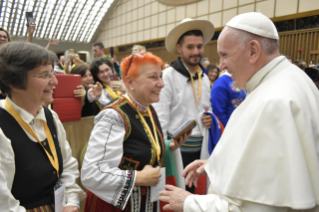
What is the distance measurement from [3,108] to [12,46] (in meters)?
0.34

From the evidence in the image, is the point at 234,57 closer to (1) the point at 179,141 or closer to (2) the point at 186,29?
(1) the point at 179,141

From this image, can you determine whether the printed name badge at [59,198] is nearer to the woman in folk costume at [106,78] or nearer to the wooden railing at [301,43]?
the woman in folk costume at [106,78]

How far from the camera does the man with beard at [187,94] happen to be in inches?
88.7

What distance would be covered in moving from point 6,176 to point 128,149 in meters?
0.68

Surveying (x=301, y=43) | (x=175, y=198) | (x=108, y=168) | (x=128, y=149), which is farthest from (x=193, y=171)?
(x=301, y=43)

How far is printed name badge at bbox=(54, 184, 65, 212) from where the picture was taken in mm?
1174

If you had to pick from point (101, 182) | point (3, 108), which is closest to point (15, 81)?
point (3, 108)

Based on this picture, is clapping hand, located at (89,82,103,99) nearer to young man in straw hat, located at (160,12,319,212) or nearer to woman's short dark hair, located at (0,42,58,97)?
woman's short dark hair, located at (0,42,58,97)

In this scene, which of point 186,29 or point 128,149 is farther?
point 186,29

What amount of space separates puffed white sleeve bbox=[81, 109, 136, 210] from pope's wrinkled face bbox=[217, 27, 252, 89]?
31.0 inches

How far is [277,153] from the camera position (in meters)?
0.81

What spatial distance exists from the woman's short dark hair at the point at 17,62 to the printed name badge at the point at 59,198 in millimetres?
627

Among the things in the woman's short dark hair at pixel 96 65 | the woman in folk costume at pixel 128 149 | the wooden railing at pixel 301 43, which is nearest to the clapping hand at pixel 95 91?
the woman's short dark hair at pixel 96 65

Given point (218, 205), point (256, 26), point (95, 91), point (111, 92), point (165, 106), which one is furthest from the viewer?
point (111, 92)
